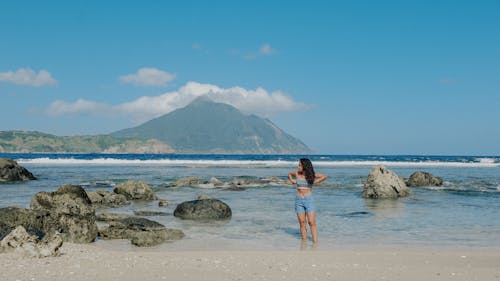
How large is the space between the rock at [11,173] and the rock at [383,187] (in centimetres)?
2571

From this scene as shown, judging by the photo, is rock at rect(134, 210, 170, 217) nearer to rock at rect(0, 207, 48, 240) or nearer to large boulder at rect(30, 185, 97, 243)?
large boulder at rect(30, 185, 97, 243)

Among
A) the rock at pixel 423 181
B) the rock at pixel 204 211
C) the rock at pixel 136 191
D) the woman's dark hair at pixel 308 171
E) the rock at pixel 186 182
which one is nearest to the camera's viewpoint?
the woman's dark hair at pixel 308 171

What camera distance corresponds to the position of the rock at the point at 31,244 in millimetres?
9188

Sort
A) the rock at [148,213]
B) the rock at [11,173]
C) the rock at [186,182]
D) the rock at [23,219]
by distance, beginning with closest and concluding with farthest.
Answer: the rock at [23,219]
the rock at [148,213]
the rock at [186,182]
the rock at [11,173]

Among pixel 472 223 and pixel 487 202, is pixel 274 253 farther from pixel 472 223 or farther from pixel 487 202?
pixel 487 202

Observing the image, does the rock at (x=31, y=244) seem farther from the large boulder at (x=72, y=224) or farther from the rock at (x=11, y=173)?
the rock at (x=11, y=173)

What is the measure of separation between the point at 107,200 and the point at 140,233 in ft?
32.8

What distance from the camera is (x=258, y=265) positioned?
28.1 feet

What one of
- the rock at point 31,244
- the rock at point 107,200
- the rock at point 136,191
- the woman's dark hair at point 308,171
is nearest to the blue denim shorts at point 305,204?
the woman's dark hair at point 308,171

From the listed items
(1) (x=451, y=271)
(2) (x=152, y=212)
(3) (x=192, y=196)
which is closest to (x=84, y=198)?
(2) (x=152, y=212)

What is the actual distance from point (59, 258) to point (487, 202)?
18.8 meters

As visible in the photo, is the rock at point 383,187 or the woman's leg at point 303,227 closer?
the woman's leg at point 303,227

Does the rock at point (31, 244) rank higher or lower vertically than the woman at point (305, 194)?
lower

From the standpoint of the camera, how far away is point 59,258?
29.8ft
